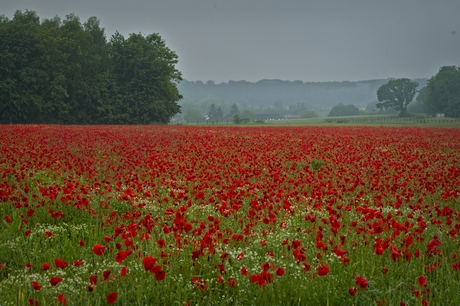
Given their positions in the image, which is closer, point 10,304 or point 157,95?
point 10,304

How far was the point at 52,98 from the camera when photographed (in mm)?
47906

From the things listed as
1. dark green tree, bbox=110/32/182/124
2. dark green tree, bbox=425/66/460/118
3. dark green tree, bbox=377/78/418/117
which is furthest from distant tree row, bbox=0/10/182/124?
dark green tree, bbox=377/78/418/117

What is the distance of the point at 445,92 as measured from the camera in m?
88.8

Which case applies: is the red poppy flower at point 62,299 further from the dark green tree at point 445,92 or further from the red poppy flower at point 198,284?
the dark green tree at point 445,92

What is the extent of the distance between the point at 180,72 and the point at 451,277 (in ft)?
203

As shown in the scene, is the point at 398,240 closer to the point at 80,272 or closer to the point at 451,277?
the point at 451,277

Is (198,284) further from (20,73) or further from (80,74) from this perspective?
(80,74)

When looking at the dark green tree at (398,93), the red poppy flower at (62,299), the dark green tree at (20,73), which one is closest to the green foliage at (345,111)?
the dark green tree at (398,93)

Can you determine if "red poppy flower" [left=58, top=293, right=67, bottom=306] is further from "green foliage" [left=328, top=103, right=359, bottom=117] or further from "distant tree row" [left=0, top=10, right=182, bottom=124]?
"green foliage" [left=328, top=103, right=359, bottom=117]

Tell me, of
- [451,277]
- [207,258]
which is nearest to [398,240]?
[451,277]

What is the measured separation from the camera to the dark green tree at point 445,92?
86625 millimetres

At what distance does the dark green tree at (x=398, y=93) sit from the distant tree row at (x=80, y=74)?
3184 inches

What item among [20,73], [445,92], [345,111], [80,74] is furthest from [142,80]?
[345,111]

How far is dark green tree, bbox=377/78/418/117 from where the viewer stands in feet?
391
